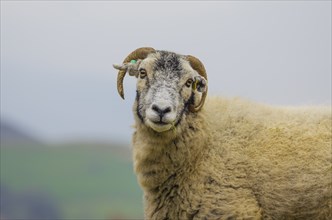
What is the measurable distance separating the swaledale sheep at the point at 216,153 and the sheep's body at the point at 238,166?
0.02 meters

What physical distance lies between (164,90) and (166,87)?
0.13 meters

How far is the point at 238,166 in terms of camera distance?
1415 centimetres

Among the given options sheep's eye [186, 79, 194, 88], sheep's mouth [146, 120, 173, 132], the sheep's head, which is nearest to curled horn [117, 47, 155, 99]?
the sheep's head

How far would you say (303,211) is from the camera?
13.8 m

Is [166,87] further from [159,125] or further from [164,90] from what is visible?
[159,125]

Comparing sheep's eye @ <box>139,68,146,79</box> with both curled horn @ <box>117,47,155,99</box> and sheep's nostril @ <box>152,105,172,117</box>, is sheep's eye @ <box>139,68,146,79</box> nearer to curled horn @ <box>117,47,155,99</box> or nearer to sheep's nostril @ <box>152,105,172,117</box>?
curled horn @ <box>117,47,155,99</box>

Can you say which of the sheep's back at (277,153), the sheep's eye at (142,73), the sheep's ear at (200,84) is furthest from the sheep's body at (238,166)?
the sheep's eye at (142,73)

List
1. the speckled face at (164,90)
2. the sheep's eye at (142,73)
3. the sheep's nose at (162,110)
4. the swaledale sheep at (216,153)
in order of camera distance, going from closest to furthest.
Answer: the sheep's nose at (162,110) < the speckled face at (164,90) < the swaledale sheep at (216,153) < the sheep's eye at (142,73)

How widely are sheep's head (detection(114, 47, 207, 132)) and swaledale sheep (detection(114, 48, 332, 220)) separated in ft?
0.06

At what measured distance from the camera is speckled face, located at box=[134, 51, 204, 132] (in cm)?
1355

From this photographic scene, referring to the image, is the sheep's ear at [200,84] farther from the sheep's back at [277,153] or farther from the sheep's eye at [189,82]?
the sheep's back at [277,153]

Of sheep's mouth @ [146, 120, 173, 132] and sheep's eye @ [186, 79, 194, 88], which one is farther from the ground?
sheep's eye @ [186, 79, 194, 88]

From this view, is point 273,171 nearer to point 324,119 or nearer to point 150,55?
point 324,119

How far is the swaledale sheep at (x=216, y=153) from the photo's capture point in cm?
1383
